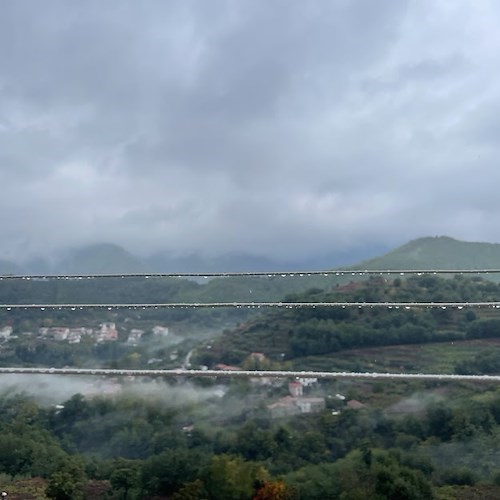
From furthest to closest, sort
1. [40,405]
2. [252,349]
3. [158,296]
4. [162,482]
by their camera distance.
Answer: [158,296] → [252,349] → [40,405] → [162,482]

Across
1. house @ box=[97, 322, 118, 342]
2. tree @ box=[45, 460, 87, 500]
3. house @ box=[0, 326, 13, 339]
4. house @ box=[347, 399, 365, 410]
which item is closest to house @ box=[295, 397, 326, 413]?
house @ box=[347, 399, 365, 410]

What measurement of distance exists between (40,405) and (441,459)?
6.91ft

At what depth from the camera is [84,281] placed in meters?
4.74

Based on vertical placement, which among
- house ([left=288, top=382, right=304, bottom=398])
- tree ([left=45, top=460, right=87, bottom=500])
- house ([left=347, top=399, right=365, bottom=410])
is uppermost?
house ([left=288, top=382, right=304, bottom=398])

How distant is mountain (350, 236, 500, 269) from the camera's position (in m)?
6.41

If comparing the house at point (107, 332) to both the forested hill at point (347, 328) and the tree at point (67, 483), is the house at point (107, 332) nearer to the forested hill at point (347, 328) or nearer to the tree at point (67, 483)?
the forested hill at point (347, 328)

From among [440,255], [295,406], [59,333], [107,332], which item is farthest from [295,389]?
[440,255]

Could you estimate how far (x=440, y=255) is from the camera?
300 inches

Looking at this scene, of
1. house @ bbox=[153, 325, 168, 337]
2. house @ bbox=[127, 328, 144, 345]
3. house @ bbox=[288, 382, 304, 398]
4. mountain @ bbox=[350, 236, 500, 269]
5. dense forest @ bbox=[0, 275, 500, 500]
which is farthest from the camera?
mountain @ bbox=[350, 236, 500, 269]

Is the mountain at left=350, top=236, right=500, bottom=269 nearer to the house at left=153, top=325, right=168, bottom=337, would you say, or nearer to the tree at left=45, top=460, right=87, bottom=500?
the house at left=153, top=325, right=168, bottom=337

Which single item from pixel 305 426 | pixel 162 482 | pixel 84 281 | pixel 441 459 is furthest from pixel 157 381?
pixel 84 281

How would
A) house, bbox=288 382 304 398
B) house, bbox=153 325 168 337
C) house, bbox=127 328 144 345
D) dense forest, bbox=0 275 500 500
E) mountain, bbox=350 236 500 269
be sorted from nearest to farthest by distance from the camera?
dense forest, bbox=0 275 500 500 < house, bbox=288 382 304 398 < house, bbox=127 328 144 345 < house, bbox=153 325 168 337 < mountain, bbox=350 236 500 269

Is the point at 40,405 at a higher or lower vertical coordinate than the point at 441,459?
higher

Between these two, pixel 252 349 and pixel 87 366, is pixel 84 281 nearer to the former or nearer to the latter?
pixel 87 366
